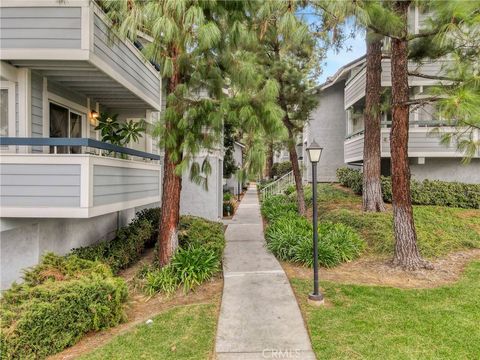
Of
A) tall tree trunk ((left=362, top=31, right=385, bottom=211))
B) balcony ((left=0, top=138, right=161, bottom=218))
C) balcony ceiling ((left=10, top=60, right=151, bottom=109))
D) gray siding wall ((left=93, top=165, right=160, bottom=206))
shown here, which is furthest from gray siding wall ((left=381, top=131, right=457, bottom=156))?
balcony ((left=0, top=138, right=161, bottom=218))

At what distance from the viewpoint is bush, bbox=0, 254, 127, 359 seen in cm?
418

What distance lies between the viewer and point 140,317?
18.1 ft

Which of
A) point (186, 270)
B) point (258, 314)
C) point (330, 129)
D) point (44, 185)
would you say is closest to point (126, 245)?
point (186, 270)

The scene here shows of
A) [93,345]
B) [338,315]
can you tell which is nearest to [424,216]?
[338,315]

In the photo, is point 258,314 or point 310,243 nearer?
point 258,314

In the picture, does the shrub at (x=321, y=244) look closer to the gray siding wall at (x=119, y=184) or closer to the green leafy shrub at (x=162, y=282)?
the green leafy shrub at (x=162, y=282)

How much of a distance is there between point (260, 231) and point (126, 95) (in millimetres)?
6594

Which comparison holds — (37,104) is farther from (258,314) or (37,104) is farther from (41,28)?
(258,314)

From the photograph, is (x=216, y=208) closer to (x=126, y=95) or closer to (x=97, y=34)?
(x=126, y=95)

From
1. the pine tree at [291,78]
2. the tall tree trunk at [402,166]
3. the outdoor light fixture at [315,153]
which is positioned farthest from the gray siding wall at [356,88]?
the outdoor light fixture at [315,153]

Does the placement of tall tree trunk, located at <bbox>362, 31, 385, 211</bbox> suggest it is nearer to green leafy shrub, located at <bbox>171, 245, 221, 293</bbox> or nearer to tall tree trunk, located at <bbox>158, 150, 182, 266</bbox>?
green leafy shrub, located at <bbox>171, 245, 221, 293</bbox>

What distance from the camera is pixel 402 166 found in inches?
280

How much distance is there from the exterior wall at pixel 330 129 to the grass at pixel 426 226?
744 cm
